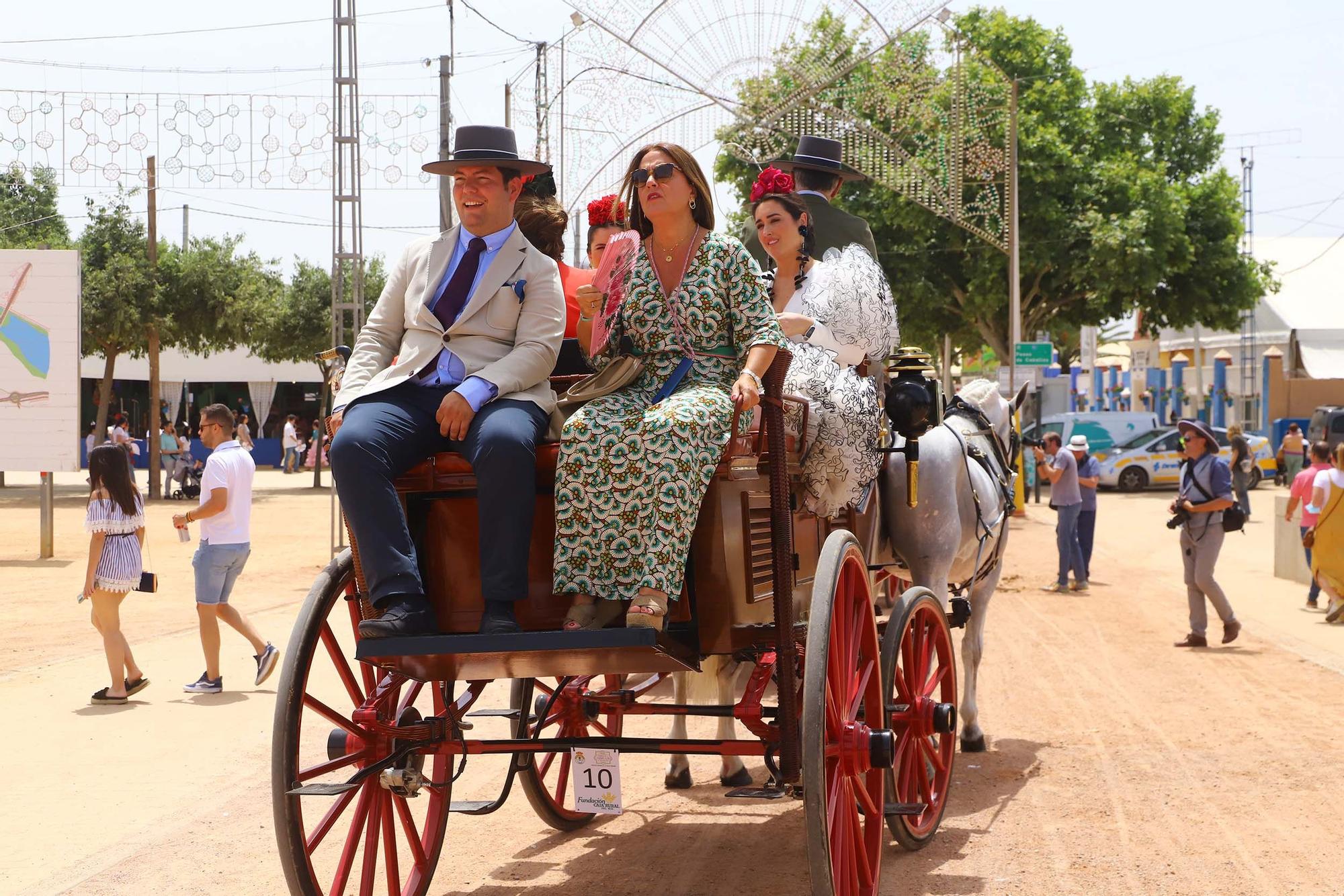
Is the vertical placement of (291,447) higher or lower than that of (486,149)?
lower

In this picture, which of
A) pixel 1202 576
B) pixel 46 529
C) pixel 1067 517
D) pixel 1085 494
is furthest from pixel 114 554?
pixel 1085 494

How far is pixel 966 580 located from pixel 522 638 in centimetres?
476

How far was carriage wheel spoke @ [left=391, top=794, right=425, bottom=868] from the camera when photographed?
5.02 metres

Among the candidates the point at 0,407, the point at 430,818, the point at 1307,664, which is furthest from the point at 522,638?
the point at 0,407

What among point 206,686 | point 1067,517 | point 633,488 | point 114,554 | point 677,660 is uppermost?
point 633,488

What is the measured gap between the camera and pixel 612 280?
16.6 feet

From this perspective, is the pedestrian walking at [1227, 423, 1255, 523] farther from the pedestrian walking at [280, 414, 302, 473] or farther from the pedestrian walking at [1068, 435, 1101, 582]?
the pedestrian walking at [280, 414, 302, 473]

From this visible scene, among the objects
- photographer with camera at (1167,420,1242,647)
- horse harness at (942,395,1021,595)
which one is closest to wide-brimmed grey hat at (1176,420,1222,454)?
photographer with camera at (1167,420,1242,647)

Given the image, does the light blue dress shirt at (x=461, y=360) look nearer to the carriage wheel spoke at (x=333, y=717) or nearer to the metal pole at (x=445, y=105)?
the carriage wheel spoke at (x=333, y=717)

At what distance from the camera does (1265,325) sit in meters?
43.6

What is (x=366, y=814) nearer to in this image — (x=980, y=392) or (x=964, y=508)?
(x=964, y=508)

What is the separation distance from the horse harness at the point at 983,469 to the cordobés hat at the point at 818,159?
165 cm

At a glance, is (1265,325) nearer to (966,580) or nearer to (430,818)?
(966,580)

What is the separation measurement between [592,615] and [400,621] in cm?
59
